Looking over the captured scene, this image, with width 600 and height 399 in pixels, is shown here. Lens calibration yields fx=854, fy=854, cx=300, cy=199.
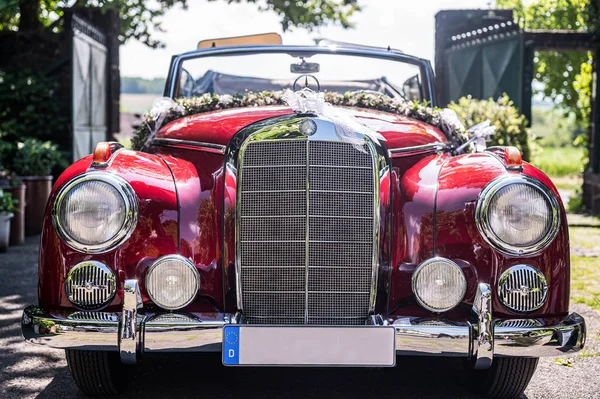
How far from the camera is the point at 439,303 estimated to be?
3229mm

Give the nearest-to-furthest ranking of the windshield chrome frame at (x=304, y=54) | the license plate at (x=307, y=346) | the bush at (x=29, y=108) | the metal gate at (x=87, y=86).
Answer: the license plate at (x=307, y=346) → the windshield chrome frame at (x=304, y=54) → the metal gate at (x=87, y=86) → the bush at (x=29, y=108)

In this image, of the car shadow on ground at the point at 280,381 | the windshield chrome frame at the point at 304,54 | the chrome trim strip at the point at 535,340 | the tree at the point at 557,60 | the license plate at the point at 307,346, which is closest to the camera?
the license plate at the point at 307,346

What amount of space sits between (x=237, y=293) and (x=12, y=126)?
8.08m

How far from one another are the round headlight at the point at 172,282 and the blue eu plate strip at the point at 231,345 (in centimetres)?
26

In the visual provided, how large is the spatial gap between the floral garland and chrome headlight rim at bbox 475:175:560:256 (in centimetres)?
118

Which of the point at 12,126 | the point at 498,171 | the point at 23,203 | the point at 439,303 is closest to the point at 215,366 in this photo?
the point at 439,303

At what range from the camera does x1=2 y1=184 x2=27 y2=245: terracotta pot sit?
8253 millimetres

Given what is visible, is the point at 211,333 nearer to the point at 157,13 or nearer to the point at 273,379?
the point at 273,379

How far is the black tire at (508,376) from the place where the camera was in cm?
344

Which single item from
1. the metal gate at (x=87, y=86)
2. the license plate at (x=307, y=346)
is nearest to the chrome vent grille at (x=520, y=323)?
the license plate at (x=307, y=346)

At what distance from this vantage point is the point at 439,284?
3.25m

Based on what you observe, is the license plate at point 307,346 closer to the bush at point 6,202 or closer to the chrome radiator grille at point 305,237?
the chrome radiator grille at point 305,237

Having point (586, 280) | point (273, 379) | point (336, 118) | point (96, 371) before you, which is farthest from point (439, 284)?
point (586, 280)

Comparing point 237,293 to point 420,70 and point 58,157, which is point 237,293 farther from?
point 58,157
